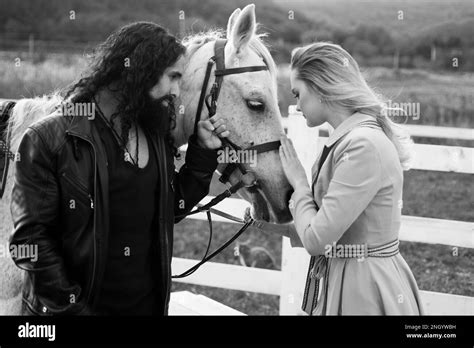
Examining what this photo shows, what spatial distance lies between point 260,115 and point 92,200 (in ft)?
3.32

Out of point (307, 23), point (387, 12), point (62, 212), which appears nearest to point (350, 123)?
point (62, 212)

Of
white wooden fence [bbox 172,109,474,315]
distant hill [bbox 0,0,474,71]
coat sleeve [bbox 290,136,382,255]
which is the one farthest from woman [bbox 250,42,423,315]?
distant hill [bbox 0,0,474,71]

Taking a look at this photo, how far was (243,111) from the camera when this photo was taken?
2.79 meters

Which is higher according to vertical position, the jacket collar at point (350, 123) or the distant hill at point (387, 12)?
the distant hill at point (387, 12)

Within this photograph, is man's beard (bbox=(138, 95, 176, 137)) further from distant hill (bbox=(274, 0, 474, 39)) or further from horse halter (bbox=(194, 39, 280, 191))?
distant hill (bbox=(274, 0, 474, 39))

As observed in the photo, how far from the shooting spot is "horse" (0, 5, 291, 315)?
2.73m

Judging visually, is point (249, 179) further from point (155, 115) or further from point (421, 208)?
point (421, 208)

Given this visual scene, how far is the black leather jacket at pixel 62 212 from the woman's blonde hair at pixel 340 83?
883 mm

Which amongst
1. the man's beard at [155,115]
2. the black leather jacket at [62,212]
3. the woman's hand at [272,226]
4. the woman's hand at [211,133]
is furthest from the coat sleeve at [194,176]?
the black leather jacket at [62,212]

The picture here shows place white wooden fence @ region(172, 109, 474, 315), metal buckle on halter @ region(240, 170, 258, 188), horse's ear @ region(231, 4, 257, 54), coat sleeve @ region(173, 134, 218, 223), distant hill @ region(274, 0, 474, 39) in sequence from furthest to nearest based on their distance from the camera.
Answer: distant hill @ region(274, 0, 474, 39)
white wooden fence @ region(172, 109, 474, 315)
metal buckle on halter @ region(240, 170, 258, 188)
horse's ear @ region(231, 4, 257, 54)
coat sleeve @ region(173, 134, 218, 223)

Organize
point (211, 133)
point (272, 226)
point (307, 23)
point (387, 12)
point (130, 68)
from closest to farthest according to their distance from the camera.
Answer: point (130, 68) < point (211, 133) < point (272, 226) < point (387, 12) < point (307, 23)

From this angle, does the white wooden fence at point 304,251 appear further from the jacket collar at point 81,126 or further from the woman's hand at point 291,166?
the jacket collar at point 81,126

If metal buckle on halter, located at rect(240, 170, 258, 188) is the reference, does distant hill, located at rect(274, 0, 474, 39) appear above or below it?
above

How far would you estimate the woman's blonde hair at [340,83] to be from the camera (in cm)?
230
